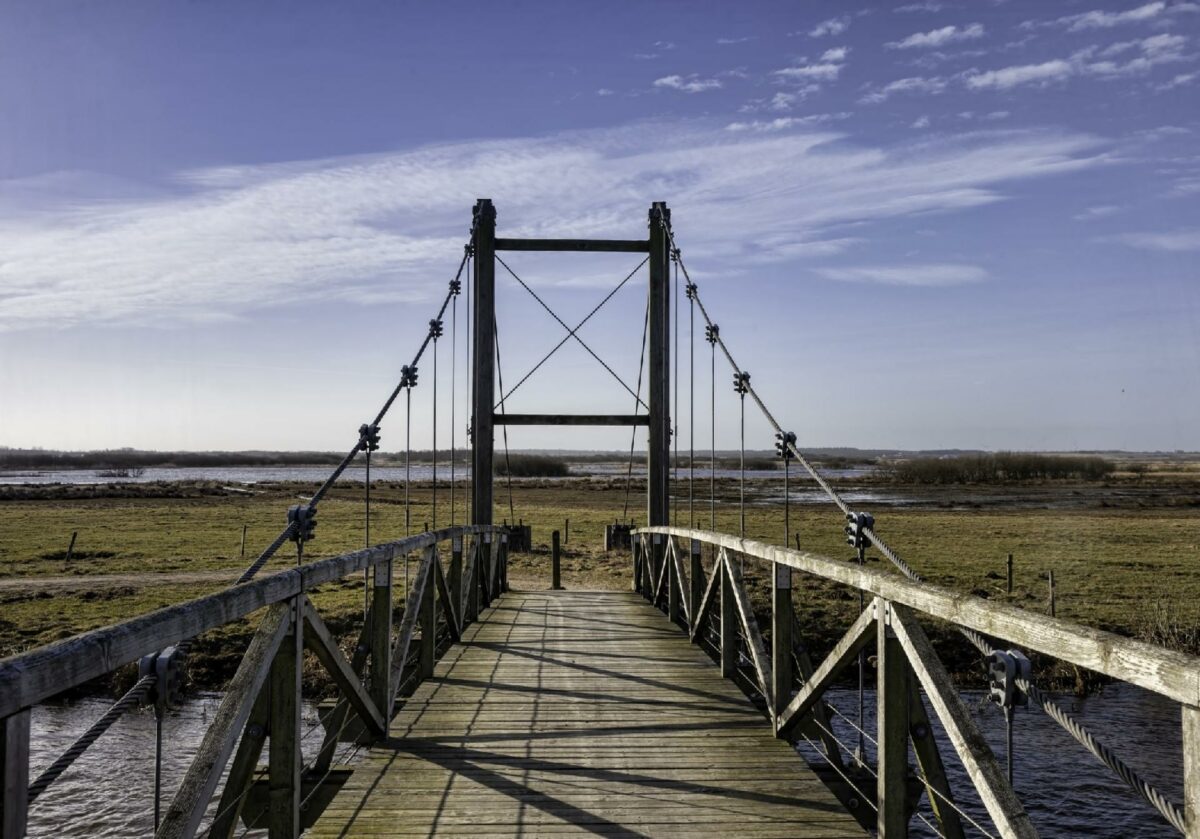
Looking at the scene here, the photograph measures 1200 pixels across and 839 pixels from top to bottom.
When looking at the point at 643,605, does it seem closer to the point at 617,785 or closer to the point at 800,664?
the point at 800,664

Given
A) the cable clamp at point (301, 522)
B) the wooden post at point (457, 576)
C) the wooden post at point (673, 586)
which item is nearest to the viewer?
the cable clamp at point (301, 522)

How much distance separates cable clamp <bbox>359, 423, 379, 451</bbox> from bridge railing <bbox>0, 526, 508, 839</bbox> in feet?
2.27

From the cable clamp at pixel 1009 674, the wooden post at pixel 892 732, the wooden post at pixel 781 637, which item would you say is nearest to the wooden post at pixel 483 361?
the wooden post at pixel 781 637

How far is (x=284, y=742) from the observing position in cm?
319

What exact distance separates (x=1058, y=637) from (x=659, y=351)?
9467mm

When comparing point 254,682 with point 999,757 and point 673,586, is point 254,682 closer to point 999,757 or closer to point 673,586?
point 673,586

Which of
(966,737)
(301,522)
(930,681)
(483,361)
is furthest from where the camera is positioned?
(483,361)

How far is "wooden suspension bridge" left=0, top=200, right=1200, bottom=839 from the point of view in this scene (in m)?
2.05

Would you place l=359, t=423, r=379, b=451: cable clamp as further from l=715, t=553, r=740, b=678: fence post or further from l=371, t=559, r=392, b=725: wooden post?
l=715, t=553, r=740, b=678: fence post

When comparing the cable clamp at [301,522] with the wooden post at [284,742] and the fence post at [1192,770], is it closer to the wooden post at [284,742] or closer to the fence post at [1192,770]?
the wooden post at [284,742]

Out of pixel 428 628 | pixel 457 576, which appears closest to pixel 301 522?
pixel 428 628

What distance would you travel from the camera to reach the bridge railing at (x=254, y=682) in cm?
166

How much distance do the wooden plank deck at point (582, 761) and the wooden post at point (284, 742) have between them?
0.81 ft

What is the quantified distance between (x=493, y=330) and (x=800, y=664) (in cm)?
704
